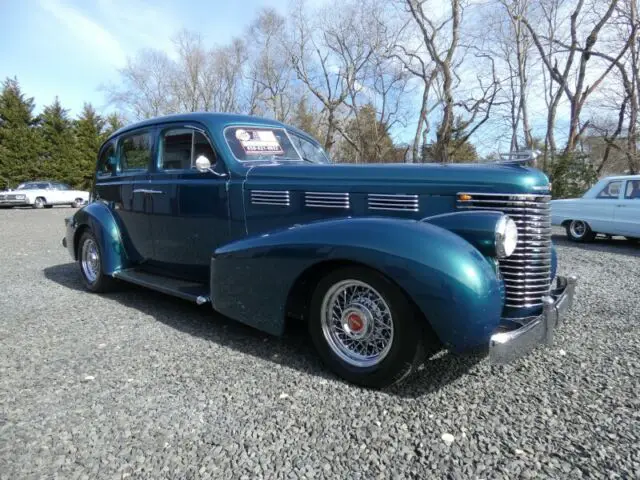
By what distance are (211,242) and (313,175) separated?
1.23m

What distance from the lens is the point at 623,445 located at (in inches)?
86.6

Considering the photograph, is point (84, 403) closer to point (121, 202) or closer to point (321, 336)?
point (321, 336)

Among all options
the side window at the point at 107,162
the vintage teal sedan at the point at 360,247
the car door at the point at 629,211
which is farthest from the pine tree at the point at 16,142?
the car door at the point at 629,211

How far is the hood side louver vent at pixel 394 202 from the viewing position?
120 inches

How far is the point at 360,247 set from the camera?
8.89ft

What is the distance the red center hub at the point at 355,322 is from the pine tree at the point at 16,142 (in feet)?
114

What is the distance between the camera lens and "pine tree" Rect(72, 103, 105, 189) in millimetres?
32938

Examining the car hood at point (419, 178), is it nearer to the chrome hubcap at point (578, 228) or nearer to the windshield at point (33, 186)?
the chrome hubcap at point (578, 228)

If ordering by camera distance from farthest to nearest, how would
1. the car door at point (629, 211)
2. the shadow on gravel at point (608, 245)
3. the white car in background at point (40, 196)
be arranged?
the white car in background at point (40, 196), the car door at point (629, 211), the shadow on gravel at point (608, 245)

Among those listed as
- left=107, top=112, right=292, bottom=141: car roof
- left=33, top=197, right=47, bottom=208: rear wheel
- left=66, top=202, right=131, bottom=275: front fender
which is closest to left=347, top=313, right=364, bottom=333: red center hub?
left=107, top=112, right=292, bottom=141: car roof

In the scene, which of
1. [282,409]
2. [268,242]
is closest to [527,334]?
[282,409]

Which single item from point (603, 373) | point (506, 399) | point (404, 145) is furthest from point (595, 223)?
point (404, 145)

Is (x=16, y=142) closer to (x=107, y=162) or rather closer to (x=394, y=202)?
(x=107, y=162)

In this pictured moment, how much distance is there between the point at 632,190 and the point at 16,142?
115ft
